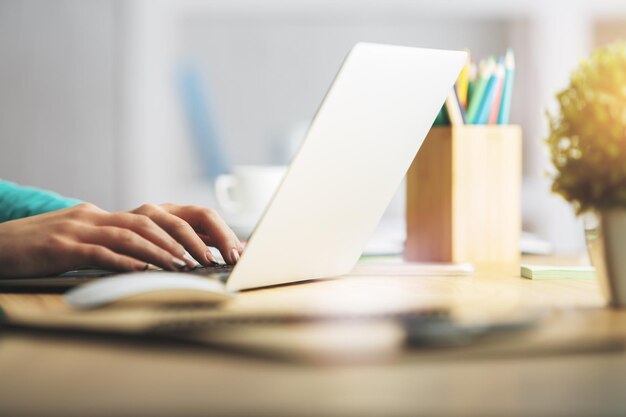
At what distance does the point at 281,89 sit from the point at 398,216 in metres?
0.76

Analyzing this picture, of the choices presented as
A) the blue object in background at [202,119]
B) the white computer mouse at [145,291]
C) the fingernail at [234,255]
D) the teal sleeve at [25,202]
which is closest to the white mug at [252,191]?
the teal sleeve at [25,202]

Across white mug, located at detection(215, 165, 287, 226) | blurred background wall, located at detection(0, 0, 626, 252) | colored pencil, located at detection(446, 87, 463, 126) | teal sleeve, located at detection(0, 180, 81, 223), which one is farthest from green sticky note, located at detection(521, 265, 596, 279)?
blurred background wall, located at detection(0, 0, 626, 252)

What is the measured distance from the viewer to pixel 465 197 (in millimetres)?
1065

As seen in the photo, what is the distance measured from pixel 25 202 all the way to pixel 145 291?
0.63m

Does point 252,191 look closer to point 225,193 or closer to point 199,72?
point 225,193

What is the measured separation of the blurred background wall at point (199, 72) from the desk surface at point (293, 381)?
2.72 metres

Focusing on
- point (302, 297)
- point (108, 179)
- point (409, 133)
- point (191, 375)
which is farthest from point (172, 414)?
point (108, 179)

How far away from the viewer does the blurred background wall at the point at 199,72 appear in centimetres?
310

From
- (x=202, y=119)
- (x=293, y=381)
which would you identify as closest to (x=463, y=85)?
(x=293, y=381)

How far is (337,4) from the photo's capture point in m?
3.11

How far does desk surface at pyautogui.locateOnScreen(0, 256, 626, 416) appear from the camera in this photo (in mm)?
334

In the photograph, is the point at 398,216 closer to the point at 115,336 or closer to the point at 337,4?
the point at 337,4

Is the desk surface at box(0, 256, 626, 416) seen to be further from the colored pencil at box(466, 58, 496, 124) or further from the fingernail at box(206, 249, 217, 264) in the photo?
the colored pencil at box(466, 58, 496, 124)

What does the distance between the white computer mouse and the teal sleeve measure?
0.56m
